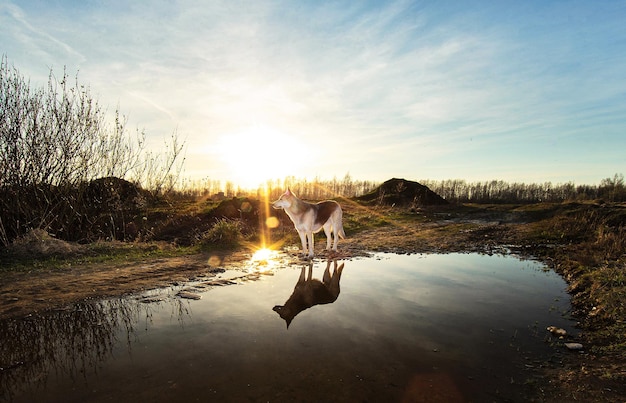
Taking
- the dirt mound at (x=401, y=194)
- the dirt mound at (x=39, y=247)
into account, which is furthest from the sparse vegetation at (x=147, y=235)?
the dirt mound at (x=401, y=194)

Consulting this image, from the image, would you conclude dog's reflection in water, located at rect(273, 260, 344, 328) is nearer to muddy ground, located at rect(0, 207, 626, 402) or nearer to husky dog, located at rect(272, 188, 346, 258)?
husky dog, located at rect(272, 188, 346, 258)

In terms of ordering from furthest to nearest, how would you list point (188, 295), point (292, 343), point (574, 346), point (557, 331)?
point (188, 295) < point (557, 331) < point (292, 343) < point (574, 346)

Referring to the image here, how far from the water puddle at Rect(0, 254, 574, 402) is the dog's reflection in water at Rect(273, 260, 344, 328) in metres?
0.04

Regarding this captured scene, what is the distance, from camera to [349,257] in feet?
35.9

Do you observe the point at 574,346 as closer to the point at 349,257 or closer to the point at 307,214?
the point at 349,257

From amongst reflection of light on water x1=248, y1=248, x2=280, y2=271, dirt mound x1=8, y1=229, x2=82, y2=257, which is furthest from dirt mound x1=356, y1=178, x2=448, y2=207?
dirt mound x1=8, y1=229, x2=82, y2=257

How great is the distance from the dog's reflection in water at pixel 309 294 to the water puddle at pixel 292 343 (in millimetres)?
43

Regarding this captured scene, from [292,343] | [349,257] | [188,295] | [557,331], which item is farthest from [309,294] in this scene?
[557,331]

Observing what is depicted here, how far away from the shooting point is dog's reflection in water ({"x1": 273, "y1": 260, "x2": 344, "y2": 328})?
6.14 m

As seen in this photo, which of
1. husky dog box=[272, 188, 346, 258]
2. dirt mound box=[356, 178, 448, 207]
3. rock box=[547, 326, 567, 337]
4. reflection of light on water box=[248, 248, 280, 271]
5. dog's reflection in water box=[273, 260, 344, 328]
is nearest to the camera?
rock box=[547, 326, 567, 337]

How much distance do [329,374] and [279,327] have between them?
1585 millimetres

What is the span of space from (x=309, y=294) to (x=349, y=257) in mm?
4117

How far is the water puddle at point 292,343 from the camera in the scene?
145 inches

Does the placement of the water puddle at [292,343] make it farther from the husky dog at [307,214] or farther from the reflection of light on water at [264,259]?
the husky dog at [307,214]
